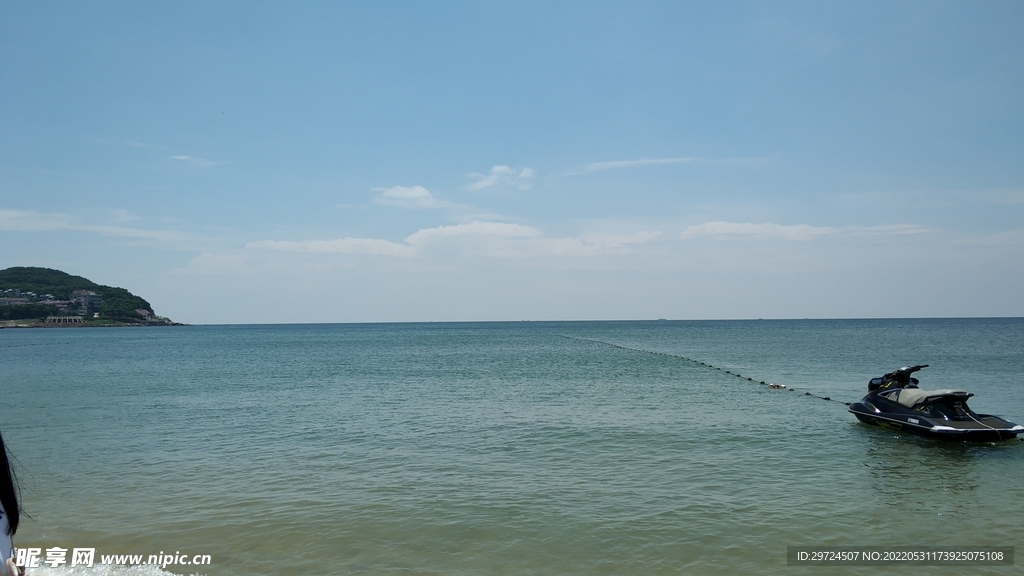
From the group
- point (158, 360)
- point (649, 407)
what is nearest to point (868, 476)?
point (649, 407)

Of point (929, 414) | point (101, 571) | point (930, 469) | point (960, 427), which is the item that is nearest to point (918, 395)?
point (929, 414)

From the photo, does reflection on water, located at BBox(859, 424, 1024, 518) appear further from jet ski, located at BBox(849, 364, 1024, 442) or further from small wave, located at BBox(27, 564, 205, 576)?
small wave, located at BBox(27, 564, 205, 576)

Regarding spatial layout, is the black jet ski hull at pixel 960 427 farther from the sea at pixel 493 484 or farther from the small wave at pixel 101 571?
the small wave at pixel 101 571

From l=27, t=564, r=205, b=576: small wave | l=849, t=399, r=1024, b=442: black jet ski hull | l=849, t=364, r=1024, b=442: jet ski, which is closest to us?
l=27, t=564, r=205, b=576: small wave

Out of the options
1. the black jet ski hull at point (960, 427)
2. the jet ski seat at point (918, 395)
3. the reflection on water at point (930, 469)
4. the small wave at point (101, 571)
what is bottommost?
the small wave at point (101, 571)

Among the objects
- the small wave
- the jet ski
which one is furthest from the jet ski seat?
the small wave

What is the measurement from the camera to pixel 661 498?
1292cm

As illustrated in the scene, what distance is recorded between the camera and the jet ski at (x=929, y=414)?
1830 centimetres

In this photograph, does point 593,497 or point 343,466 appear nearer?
point 593,497

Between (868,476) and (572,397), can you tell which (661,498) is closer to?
(868,476)

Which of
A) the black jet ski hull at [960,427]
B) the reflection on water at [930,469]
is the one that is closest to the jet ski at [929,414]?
the black jet ski hull at [960,427]

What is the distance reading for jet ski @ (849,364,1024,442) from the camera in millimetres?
18297

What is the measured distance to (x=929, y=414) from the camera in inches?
768

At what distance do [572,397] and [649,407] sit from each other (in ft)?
15.6
